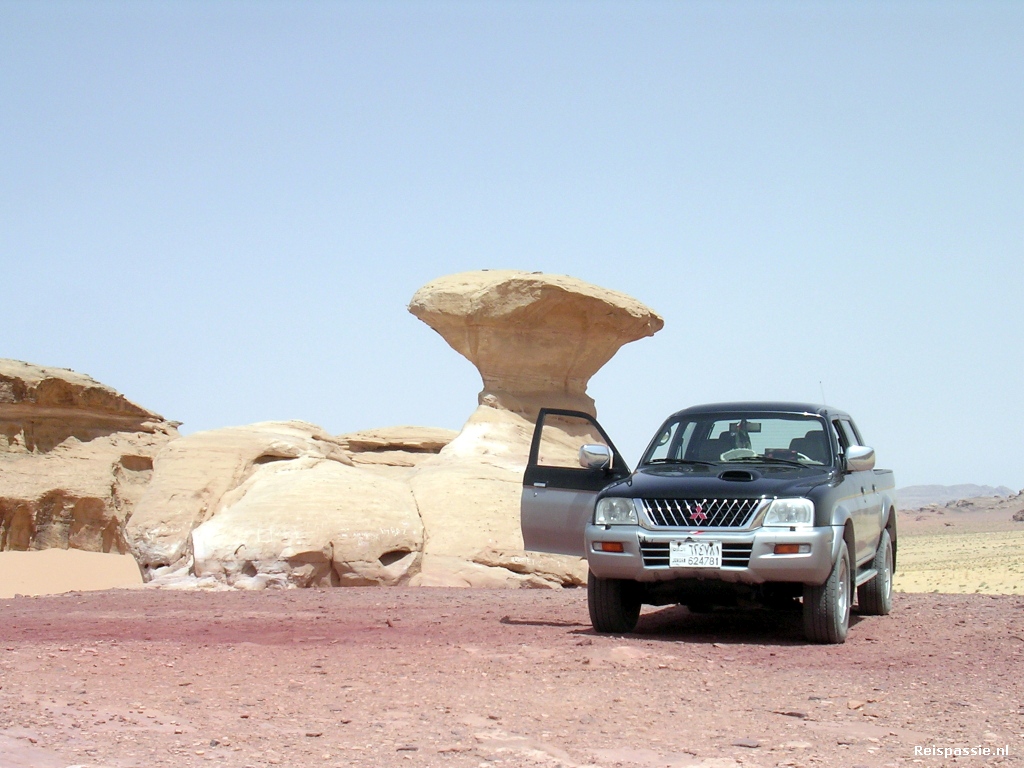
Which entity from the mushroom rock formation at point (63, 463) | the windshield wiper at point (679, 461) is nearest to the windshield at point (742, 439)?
the windshield wiper at point (679, 461)

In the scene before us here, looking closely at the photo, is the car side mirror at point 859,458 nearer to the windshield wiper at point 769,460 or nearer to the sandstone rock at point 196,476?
the windshield wiper at point 769,460

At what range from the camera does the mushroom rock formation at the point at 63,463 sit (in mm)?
30297

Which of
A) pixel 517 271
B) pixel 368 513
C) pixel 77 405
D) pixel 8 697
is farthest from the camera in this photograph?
pixel 77 405

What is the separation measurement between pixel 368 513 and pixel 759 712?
10.1 metres

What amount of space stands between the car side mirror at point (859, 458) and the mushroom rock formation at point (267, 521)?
7772 mm

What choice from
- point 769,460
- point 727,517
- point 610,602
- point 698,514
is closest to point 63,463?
point 610,602

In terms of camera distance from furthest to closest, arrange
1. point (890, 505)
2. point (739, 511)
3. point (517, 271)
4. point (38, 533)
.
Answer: point (38, 533), point (517, 271), point (890, 505), point (739, 511)

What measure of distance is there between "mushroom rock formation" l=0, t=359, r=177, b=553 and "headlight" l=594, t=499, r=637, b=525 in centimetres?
2471

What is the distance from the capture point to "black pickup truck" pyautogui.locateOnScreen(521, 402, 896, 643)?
27.9ft

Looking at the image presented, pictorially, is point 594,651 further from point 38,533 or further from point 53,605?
point 38,533

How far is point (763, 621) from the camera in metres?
10.4

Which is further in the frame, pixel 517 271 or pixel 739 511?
pixel 517 271

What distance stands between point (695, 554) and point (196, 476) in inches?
413

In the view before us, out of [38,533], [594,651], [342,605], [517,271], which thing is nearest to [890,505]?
[594,651]
